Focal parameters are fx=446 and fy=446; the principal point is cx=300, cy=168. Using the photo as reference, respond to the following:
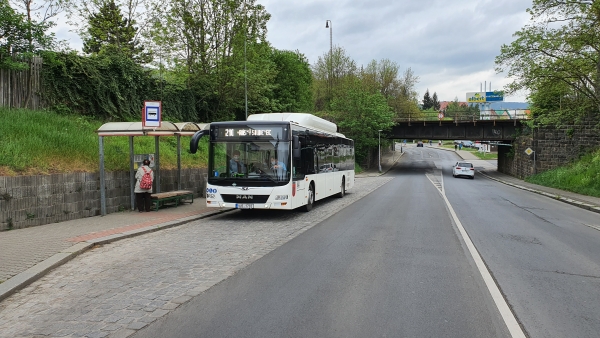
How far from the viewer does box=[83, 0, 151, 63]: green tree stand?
21234 mm

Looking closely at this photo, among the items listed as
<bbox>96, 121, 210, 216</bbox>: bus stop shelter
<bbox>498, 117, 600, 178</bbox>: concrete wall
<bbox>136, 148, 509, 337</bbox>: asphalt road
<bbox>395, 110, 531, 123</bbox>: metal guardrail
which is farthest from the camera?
<bbox>395, 110, 531, 123</bbox>: metal guardrail

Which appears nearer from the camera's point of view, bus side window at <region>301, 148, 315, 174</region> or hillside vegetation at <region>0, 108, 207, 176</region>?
hillside vegetation at <region>0, 108, 207, 176</region>

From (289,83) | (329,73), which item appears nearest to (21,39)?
(289,83)

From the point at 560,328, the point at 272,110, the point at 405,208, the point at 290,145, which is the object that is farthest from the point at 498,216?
the point at 272,110

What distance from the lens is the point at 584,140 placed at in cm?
3788

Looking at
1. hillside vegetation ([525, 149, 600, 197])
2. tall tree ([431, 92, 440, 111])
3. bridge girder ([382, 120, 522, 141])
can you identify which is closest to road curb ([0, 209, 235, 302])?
hillside vegetation ([525, 149, 600, 197])

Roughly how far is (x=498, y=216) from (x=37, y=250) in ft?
42.6

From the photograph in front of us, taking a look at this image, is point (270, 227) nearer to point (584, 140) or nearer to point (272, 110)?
point (272, 110)

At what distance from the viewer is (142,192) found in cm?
1335

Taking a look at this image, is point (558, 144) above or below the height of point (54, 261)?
above

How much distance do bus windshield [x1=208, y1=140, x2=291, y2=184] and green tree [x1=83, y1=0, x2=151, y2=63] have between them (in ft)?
34.6

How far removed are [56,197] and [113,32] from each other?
1501 cm

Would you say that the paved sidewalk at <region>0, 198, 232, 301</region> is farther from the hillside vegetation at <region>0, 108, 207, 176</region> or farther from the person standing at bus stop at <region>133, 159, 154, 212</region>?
the hillside vegetation at <region>0, 108, 207, 176</region>

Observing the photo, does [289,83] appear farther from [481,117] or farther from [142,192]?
[142,192]
